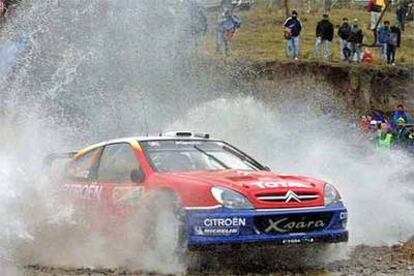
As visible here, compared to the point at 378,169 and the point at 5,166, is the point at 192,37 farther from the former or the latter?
the point at 5,166

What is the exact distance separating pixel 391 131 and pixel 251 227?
43.7 feet

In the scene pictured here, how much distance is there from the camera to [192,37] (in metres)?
25.6

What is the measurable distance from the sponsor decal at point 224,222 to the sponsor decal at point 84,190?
1.83 meters

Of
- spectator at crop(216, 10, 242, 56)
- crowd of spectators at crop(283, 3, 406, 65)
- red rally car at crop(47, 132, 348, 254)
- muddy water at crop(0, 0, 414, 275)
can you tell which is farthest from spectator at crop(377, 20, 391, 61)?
red rally car at crop(47, 132, 348, 254)

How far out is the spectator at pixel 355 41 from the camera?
2508 cm

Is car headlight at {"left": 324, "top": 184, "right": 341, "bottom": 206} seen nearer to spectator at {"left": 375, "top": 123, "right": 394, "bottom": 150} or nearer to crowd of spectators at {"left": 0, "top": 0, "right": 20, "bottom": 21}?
spectator at {"left": 375, "top": 123, "right": 394, "bottom": 150}

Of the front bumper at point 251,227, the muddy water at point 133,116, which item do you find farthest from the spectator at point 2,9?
the front bumper at point 251,227

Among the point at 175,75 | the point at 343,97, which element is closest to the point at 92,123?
the point at 175,75

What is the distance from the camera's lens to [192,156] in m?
9.57

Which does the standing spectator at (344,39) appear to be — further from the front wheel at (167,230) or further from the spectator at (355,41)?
the front wheel at (167,230)

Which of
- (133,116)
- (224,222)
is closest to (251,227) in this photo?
(224,222)

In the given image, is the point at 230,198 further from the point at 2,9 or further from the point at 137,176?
the point at 2,9

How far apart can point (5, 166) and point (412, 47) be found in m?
21.4

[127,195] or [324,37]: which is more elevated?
[324,37]
